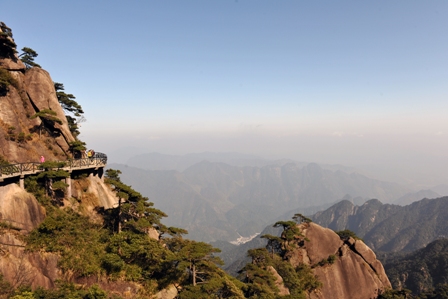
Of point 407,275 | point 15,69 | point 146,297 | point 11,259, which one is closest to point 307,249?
point 146,297

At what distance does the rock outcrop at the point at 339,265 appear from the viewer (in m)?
42.4

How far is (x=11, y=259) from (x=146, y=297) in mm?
11153

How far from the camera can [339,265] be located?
44.0m

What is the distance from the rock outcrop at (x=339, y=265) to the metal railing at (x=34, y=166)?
Result: 36220 mm

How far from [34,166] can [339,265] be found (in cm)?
4927

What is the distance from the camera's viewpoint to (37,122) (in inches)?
1230

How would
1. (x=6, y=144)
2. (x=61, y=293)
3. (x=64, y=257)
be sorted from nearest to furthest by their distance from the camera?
(x=61, y=293)
(x=64, y=257)
(x=6, y=144)

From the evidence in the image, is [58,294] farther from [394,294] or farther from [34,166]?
[394,294]

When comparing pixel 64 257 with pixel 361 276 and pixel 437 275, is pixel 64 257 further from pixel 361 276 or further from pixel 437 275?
pixel 437 275

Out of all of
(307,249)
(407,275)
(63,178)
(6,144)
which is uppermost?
(6,144)

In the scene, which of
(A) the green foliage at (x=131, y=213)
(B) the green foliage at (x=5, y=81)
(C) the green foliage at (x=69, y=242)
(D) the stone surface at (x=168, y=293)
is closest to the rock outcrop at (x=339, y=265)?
(D) the stone surface at (x=168, y=293)

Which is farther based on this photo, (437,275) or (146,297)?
(437,275)

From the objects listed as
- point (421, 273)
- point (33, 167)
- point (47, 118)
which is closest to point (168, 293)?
point (33, 167)

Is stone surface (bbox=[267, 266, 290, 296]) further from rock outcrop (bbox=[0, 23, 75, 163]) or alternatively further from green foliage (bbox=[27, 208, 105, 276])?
rock outcrop (bbox=[0, 23, 75, 163])
